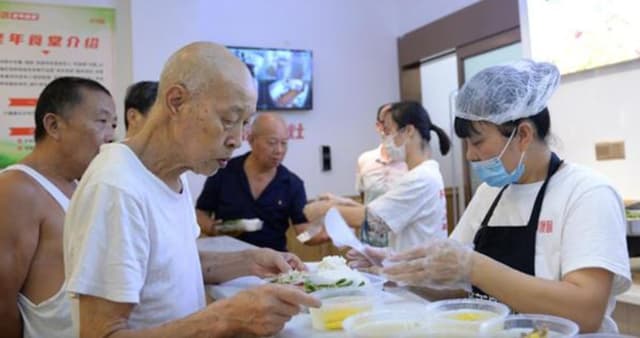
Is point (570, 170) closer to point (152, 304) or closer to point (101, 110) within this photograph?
point (152, 304)

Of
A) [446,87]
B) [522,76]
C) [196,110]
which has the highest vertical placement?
[446,87]

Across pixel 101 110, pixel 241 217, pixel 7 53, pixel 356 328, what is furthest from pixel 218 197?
pixel 356 328

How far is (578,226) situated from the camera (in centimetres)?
138

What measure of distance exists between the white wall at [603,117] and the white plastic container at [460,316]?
1947 millimetres

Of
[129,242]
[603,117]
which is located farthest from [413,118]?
[129,242]

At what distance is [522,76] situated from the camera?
1.64 metres

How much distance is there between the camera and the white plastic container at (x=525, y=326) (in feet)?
3.29

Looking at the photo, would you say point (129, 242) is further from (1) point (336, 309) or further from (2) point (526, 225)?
(2) point (526, 225)

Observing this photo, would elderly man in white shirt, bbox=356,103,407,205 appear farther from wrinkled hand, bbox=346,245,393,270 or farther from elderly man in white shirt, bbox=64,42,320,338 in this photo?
elderly man in white shirt, bbox=64,42,320,338

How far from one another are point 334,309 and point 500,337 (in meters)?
0.38

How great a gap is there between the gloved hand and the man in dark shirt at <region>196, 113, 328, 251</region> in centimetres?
199

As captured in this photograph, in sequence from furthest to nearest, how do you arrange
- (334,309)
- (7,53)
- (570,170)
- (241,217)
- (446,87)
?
(446,87)
(7,53)
(241,217)
(570,170)
(334,309)

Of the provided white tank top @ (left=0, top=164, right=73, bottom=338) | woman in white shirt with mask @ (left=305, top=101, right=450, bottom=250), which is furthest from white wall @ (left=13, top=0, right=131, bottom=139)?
white tank top @ (left=0, top=164, right=73, bottom=338)

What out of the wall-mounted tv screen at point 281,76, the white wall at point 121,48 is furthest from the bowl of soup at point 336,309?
the wall-mounted tv screen at point 281,76
